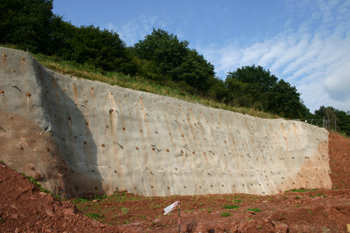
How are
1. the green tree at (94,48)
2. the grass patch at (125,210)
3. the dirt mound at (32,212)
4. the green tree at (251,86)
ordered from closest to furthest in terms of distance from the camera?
the dirt mound at (32,212) < the grass patch at (125,210) < the green tree at (94,48) < the green tree at (251,86)

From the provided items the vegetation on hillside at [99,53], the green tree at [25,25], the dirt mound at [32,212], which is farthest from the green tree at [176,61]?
the dirt mound at [32,212]

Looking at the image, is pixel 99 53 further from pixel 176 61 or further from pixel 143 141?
pixel 176 61

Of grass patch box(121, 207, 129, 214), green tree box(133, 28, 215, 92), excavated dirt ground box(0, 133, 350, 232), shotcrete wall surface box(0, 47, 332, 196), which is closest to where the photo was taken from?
excavated dirt ground box(0, 133, 350, 232)

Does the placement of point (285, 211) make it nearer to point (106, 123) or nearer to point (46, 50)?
point (106, 123)

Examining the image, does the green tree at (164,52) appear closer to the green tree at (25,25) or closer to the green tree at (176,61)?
the green tree at (176,61)

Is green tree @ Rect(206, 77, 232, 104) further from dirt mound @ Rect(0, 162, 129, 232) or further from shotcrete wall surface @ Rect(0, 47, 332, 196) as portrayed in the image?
dirt mound @ Rect(0, 162, 129, 232)

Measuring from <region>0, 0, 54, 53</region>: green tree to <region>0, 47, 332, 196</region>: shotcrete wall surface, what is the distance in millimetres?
9602

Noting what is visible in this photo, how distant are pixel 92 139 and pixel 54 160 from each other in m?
3.17

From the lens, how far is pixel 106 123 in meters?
13.5

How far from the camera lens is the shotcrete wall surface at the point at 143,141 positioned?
1042 cm

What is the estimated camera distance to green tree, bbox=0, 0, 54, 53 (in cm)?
1959

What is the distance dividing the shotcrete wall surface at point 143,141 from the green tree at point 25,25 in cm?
960

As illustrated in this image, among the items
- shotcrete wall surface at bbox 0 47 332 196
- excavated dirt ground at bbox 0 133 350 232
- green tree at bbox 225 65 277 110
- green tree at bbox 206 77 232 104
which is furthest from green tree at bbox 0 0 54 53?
green tree at bbox 225 65 277 110

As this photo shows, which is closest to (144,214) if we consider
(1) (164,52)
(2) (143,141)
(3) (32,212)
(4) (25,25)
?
(3) (32,212)
